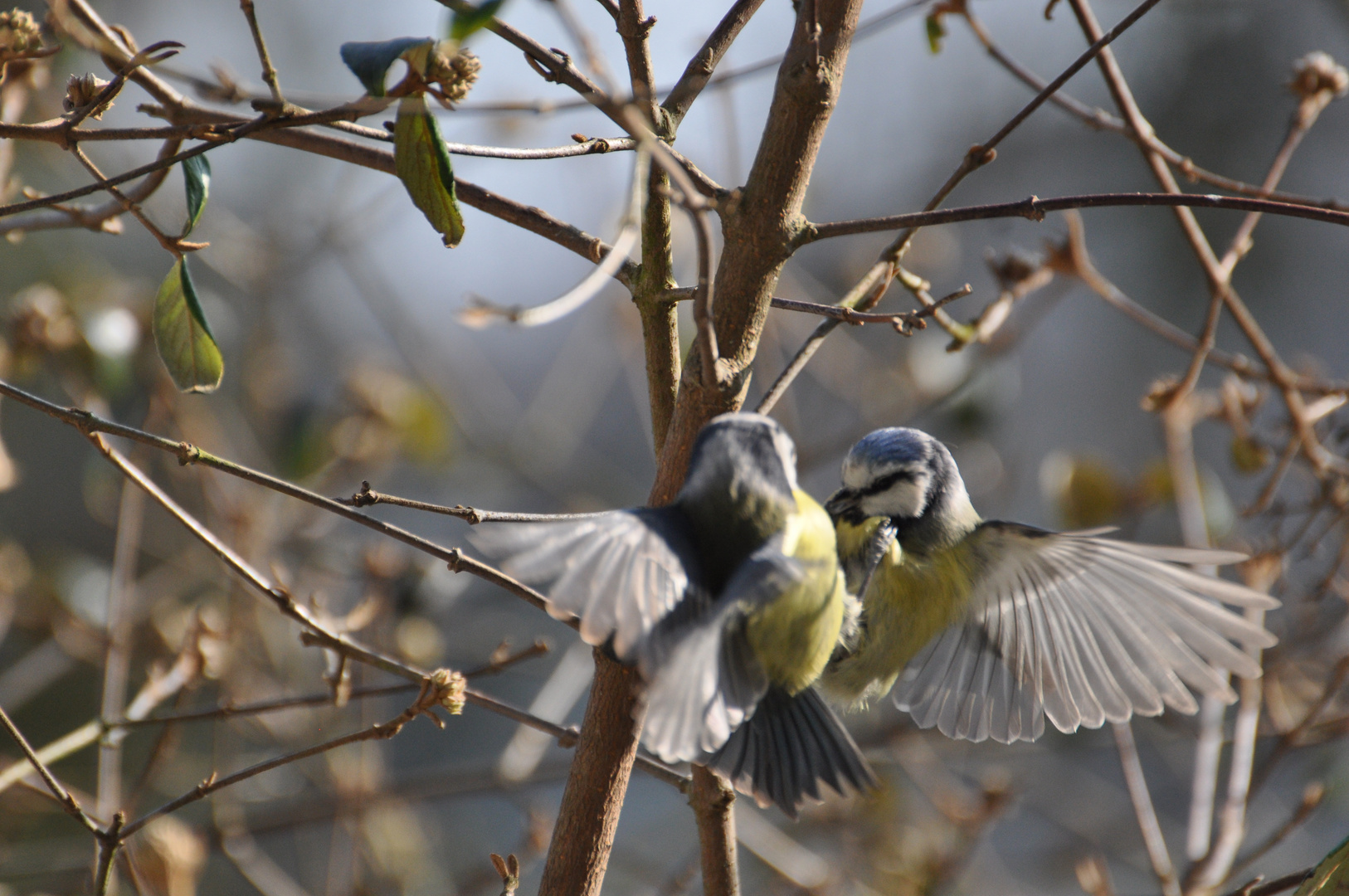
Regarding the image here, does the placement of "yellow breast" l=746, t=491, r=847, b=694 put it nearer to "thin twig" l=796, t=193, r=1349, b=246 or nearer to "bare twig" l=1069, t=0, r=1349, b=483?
"thin twig" l=796, t=193, r=1349, b=246

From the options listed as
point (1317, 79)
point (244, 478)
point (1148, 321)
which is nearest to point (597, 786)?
point (244, 478)

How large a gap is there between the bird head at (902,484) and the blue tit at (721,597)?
0.12 m

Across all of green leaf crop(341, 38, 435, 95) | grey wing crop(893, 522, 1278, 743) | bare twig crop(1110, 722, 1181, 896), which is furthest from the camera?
bare twig crop(1110, 722, 1181, 896)

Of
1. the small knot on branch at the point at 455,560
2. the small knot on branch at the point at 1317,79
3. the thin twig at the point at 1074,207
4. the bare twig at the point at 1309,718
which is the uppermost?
the small knot on branch at the point at 1317,79

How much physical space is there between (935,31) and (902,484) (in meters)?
0.50

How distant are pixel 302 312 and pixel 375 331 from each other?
1.08 ft

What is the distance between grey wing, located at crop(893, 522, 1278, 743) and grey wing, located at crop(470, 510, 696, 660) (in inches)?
14.3

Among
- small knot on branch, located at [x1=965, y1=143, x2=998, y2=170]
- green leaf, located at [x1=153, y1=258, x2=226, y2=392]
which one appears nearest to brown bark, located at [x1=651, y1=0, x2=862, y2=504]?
small knot on branch, located at [x1=965, y1=143, x2=998, y2=170]

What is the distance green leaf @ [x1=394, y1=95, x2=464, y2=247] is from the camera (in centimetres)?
64

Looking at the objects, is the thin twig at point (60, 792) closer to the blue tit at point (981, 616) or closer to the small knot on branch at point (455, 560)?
the small knot on branch at point (455, 560)

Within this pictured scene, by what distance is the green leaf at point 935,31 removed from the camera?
1076 mm

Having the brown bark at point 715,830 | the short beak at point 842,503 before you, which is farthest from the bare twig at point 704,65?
the brown bark at point 715,830

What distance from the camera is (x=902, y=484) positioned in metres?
0.94

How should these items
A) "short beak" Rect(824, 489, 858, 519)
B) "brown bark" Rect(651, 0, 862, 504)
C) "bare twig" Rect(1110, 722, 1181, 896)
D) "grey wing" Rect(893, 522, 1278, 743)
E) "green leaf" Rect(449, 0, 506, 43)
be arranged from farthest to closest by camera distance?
"bare twig" Rect(1110, 722, 1181, 896) < "short beak" Rect(824, 489, 858, 519) < "grey wing" Rect(893, 522, 1278, 743) < "brown bark" Rect(651, 0, 862, 504) < "green leaf" Rect(449, 0, 506, 43)
